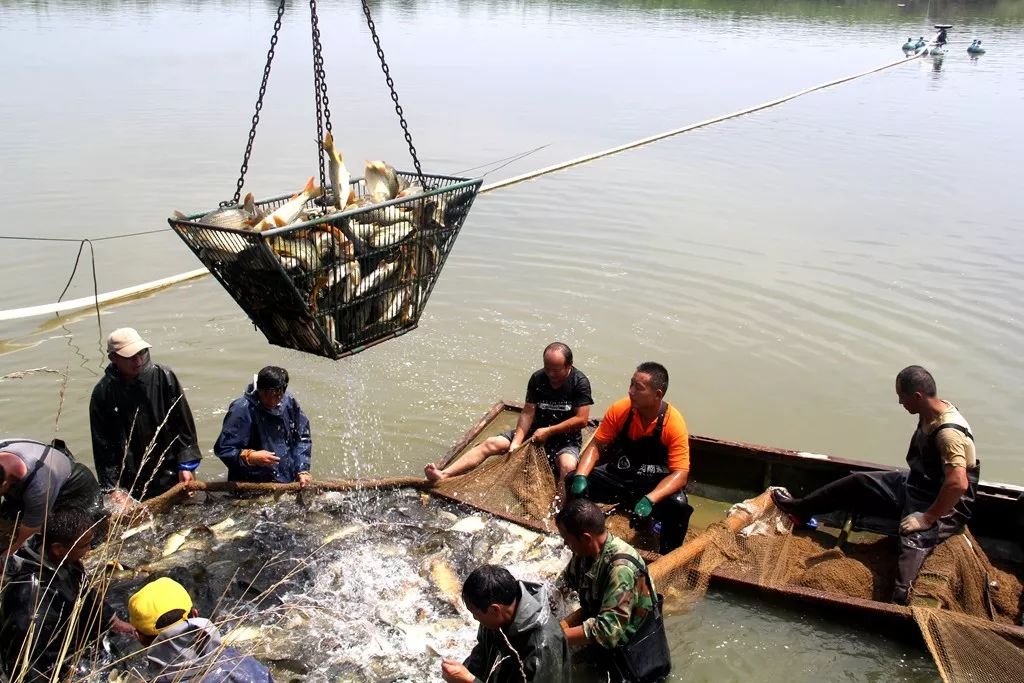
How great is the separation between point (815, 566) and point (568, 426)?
1771 mm

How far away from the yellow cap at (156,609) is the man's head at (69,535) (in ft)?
1.29

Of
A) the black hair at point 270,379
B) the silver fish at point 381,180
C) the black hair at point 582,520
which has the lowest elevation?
the black hair at point 270,379

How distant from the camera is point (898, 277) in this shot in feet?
35.6

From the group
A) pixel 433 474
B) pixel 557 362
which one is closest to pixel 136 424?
pixel 433 474

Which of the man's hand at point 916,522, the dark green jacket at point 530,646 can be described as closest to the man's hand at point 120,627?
the dark green jacket at point 530,646

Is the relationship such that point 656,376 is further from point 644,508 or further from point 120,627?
point 120,627

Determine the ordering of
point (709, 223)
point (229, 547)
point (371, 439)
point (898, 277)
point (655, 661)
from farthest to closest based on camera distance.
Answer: point (709, 223) → point (898, 277) → point (371, 439) → point (229, 547) → point (655, 661)

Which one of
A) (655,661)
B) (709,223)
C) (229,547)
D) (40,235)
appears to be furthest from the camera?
(709,223)

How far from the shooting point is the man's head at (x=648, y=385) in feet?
16.2

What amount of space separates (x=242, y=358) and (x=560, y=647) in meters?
6.10

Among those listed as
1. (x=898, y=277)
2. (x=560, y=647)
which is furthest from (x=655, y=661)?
(x=898, y=277)

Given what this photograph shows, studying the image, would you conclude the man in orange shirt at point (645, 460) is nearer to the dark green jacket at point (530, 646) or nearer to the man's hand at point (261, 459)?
the dark green jacket at point (530, 646)

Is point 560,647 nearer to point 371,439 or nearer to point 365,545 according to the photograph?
point 365,545

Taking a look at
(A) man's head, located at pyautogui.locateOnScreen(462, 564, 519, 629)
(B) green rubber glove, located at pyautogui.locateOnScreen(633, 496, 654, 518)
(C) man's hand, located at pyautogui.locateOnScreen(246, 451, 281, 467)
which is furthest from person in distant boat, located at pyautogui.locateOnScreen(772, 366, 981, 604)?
(C) man's hand, located at pyautogui.locateOnScreen(246, 451, 281, 467)
